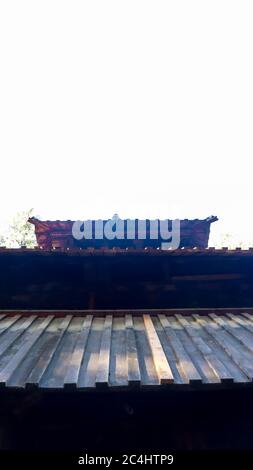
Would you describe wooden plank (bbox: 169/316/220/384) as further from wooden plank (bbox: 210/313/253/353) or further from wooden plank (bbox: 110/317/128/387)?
wooden plank (bbox: 110/317/128/387)

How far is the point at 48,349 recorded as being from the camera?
12.9ft

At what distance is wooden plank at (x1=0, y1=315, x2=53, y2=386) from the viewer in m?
3.15

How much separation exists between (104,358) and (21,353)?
1149 mm

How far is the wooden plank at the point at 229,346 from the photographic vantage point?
3.39 m

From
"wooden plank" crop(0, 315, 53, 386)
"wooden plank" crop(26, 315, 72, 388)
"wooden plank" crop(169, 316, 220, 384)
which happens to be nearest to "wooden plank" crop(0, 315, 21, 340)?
"wooden plank" crop(0, 315, 53, 386)

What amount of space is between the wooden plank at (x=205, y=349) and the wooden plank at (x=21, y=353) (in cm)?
239

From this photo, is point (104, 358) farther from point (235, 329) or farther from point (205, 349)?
point (235, 329)

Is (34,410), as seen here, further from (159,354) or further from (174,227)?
(174,227)

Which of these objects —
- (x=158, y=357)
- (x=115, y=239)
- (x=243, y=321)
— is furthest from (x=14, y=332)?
(x=115, y=239)

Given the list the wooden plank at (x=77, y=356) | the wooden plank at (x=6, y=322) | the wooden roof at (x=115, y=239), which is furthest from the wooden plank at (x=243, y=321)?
the wooden plank at (x=6, y=322)

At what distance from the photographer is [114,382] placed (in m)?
3.02

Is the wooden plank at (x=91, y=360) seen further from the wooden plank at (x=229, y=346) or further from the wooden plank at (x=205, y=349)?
the wooden plank at (x=229, y=346)

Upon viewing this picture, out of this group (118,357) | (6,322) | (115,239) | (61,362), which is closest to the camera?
(61,362)
